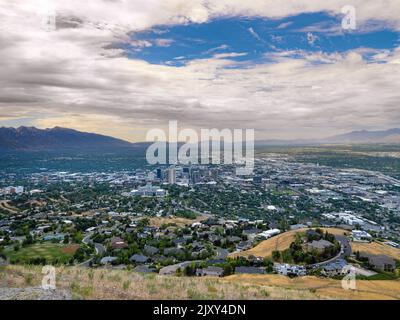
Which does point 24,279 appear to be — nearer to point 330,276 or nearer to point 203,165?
point 330,276

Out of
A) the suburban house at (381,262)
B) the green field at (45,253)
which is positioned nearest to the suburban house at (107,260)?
the green field at (45,253)

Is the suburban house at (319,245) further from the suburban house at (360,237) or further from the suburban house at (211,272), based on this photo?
the suburban house at (211,272)

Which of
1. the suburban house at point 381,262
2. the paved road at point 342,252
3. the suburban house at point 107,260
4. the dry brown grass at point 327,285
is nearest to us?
the dry brown grass at point 327,285

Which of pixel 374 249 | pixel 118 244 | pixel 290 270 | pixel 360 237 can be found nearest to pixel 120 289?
pixel 290 270

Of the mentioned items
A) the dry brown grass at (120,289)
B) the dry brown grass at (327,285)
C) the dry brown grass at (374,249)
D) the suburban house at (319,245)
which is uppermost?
the dry brown grass at (120,289)

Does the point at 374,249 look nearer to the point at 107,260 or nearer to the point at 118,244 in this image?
the point at 107,260
